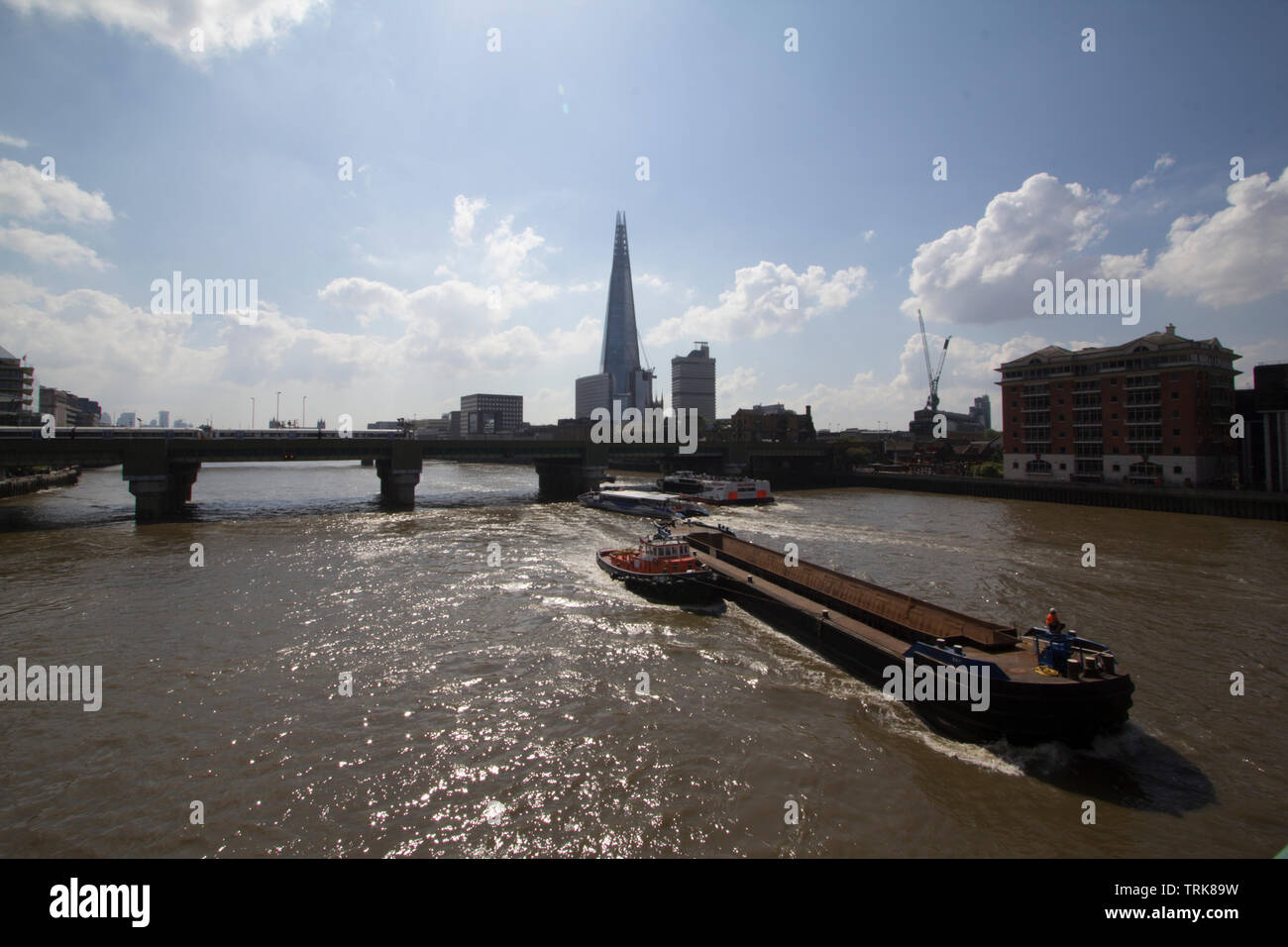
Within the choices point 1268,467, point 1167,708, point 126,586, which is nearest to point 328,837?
point 1167,708

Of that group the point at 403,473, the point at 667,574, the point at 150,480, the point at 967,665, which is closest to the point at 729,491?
the point at 403,473

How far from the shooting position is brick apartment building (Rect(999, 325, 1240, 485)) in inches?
2869

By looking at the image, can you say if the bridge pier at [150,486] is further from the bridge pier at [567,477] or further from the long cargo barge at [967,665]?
the long cargo barge at [967,665]

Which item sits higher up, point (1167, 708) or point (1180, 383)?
point (1180, 383)

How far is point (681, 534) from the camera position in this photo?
4581cm

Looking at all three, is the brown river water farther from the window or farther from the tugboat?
the window

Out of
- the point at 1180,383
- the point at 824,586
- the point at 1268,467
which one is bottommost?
the point at 824,586

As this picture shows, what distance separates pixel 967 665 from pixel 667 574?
17.4 m

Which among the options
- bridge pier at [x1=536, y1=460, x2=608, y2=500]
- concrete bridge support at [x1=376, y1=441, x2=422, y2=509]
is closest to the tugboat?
concrete bridge support at [x1=376, y1=441, x2=422, y2=509]

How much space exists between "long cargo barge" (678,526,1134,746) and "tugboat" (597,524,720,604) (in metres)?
5.38
